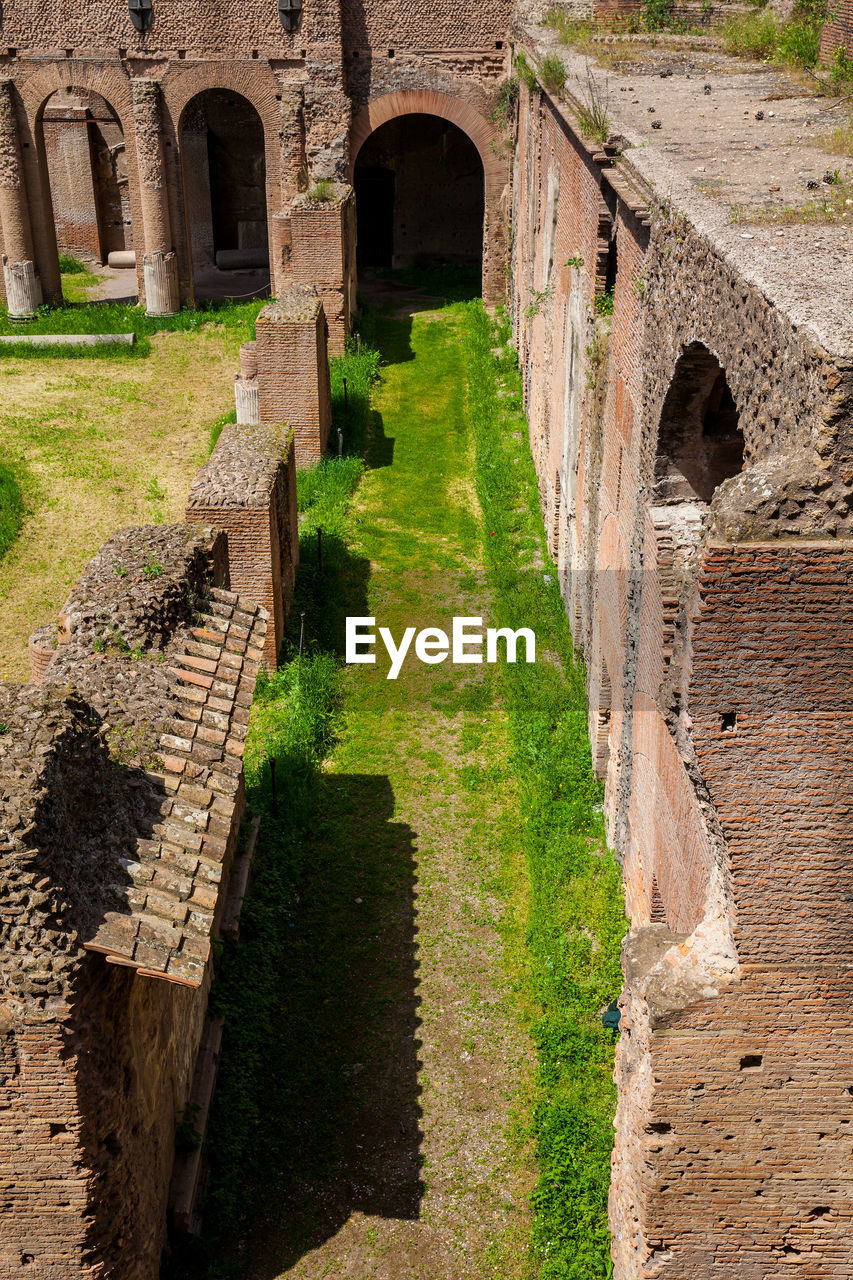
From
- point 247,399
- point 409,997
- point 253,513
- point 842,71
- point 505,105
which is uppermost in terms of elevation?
point 842,71

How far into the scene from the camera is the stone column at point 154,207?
66.4 ft

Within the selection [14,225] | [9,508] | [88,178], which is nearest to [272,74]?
[14,225]

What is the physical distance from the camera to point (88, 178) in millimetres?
25438

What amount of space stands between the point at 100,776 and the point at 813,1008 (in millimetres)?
2793

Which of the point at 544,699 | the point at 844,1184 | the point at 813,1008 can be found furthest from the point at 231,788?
the point at 544,699

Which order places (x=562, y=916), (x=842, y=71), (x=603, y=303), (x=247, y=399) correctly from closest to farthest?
(x=562, y=916) → (x=842, y=71) → (x=603, y=303) → (x=247, y=399)

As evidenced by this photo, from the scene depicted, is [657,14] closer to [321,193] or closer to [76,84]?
[321,193]

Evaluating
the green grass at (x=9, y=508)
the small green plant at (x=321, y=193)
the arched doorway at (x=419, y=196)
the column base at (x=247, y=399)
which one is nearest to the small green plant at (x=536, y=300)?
the column base at (x=247, y=399)

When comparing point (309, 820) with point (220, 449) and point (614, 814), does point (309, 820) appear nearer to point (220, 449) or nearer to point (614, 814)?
point (614, 814)

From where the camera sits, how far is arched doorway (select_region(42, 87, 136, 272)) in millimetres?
25000

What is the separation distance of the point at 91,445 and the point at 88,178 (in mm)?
11318

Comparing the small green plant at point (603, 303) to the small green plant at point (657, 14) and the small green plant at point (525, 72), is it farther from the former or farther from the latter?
the small green plant at point (657, 14)

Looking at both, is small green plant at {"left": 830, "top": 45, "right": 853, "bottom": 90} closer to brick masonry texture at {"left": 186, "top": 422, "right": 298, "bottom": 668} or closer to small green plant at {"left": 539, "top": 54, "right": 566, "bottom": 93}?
small green plant at {"left": 539, "top": 54, "right": 566, "bottom": 93}

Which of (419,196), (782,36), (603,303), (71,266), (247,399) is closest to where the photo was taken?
(603,303)
